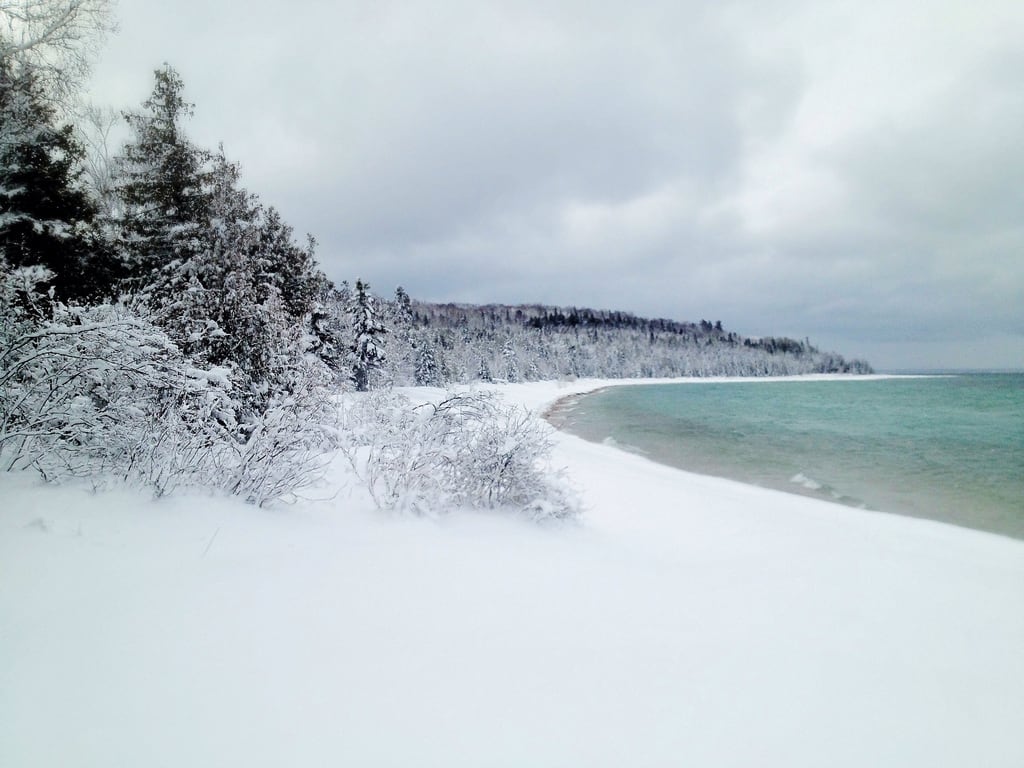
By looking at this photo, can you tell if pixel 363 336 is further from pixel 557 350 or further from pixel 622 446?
pixel 557 350

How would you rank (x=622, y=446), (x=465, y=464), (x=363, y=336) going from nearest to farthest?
(x=465, y=464)
(x=622, y=446)
(x=363, y=336)

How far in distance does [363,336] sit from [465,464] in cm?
3444

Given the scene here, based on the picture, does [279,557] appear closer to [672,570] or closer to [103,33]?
[672,570]

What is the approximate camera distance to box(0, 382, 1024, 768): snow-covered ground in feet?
7.47

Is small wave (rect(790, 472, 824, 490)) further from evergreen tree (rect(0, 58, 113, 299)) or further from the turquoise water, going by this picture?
evergreen tree (rect(0, 58, 113, 299))

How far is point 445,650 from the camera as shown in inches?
119

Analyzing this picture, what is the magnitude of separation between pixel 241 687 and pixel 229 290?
9.24m

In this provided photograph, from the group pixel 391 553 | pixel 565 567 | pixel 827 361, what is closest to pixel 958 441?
pixel 565 567

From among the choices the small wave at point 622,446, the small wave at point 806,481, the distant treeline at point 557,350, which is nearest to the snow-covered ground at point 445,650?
the small wave at point 806,481

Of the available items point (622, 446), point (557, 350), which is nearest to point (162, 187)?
point (622, 446)

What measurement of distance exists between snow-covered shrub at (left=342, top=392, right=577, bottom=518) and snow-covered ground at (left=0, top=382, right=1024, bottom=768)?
535 millimetres

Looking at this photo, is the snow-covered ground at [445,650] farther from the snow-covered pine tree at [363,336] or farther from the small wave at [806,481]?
the snow-covered pine tree at [363,336]

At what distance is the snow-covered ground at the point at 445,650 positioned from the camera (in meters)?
2.28

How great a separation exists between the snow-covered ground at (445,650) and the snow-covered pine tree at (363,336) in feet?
110
